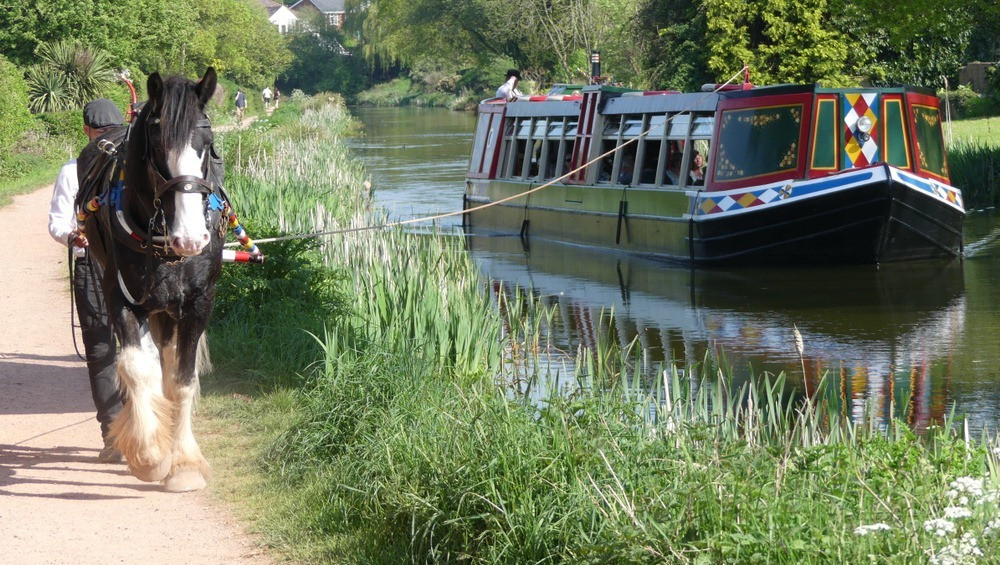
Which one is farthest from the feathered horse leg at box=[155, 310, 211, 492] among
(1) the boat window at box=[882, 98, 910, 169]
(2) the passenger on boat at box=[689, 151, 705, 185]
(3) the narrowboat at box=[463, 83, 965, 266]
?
(1) the boat window at box=[882, 98, 910, 169]

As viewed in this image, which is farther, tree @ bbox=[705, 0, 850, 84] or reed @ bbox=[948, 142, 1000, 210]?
tree @ bbox=[705, 0, 850, 84]

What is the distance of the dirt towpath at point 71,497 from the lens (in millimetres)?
5102

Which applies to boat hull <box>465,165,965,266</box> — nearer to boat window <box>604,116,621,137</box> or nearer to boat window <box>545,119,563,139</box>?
boat window <box>604,116,621,137</box>

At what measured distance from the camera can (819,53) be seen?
31.4 meters

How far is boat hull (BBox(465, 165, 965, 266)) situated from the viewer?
15.7m

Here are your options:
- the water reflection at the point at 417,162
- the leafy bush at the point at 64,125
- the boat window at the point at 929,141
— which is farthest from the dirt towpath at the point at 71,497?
the leafy bush at the point at 64,125

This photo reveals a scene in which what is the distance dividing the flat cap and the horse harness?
0.48 m

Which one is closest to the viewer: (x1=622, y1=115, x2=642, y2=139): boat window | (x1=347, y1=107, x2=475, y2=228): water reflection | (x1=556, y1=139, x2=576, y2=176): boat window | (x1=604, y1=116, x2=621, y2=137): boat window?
(x1=622, y1=115, x2=642, y2=139): boat window

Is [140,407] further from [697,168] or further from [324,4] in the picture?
[324,4]

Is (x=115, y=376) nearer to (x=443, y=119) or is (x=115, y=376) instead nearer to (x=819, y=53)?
(x=819, y=53)

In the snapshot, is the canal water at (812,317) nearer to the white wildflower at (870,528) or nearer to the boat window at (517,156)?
the boat window at (517,156)

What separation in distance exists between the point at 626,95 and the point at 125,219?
13.7 metres

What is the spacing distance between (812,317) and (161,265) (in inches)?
333

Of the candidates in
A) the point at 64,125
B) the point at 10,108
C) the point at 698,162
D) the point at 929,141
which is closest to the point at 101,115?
the point at 698,162
